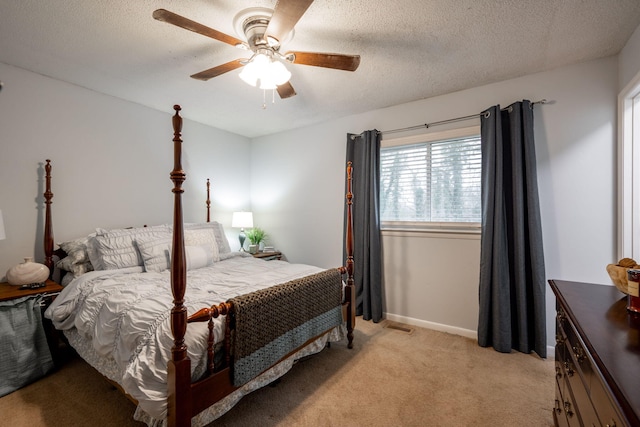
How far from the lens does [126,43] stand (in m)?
2.09

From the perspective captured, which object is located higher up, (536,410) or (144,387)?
(144,387)

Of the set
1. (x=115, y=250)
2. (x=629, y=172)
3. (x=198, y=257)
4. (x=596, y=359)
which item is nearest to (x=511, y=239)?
(x=629, y=172)

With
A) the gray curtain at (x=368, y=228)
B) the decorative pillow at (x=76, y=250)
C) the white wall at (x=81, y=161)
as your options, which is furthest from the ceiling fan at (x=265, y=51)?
the decorative pillow at (x=76, y=250)

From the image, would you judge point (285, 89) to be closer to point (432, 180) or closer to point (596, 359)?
point (432, 180)

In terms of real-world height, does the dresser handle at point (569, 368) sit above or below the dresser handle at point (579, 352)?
below

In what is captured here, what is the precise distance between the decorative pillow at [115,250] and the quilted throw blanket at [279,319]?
1541 millimetres

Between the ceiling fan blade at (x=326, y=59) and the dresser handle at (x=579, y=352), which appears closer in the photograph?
the dresser handle at (x=579, y=352)

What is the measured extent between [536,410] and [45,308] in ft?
11.6

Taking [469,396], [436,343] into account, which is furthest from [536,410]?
[436,343]

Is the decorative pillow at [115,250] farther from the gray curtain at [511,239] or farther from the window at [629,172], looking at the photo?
the window at [629,172]

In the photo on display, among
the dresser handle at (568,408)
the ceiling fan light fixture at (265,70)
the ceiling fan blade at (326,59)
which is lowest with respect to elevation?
the dresser handle at (568,408)

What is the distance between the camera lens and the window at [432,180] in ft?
9.40

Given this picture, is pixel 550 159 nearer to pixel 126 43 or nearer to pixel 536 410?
pixel 536 410

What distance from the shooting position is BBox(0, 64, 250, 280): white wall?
2453 mm
